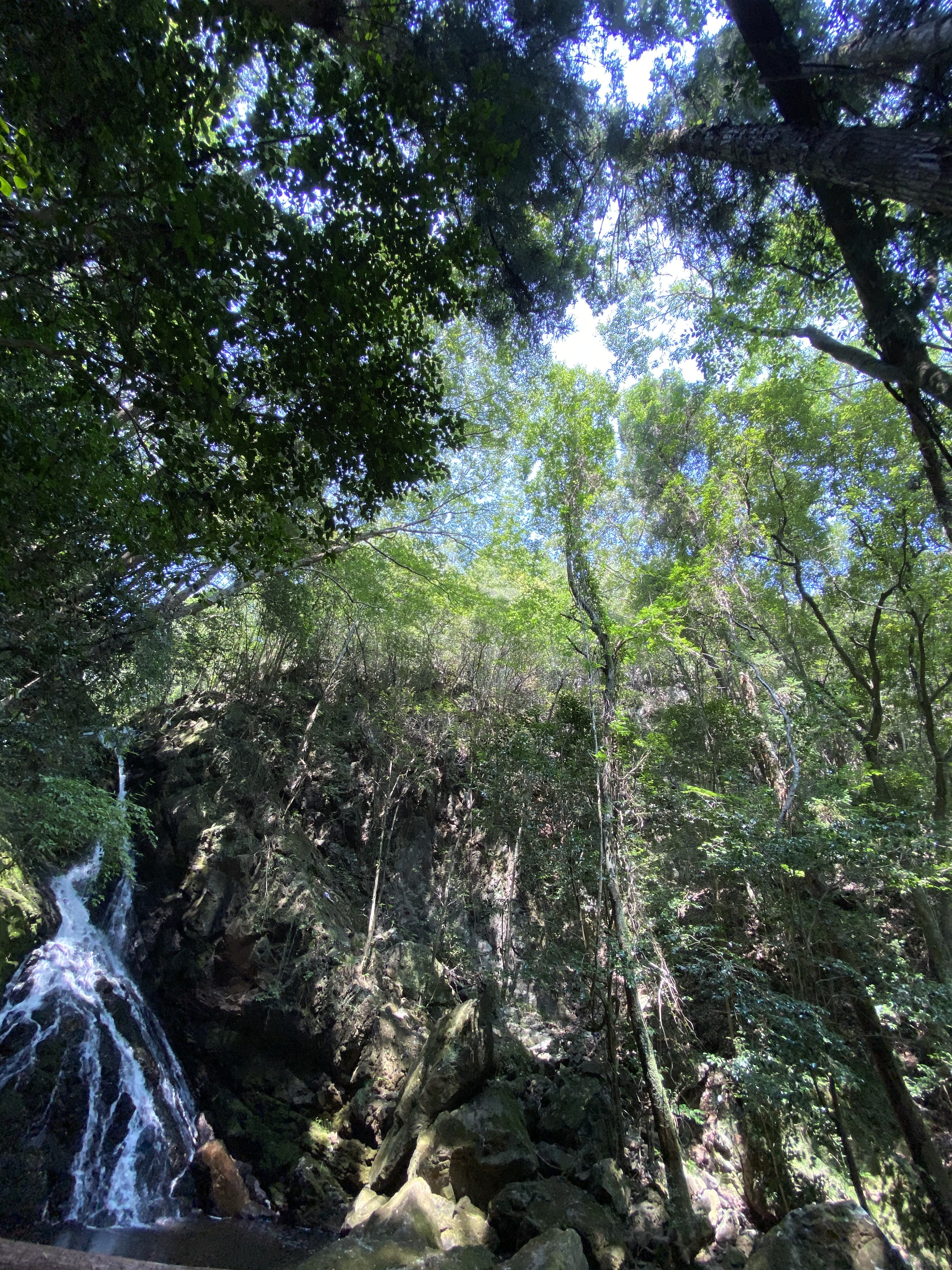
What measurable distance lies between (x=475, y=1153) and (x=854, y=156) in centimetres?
973

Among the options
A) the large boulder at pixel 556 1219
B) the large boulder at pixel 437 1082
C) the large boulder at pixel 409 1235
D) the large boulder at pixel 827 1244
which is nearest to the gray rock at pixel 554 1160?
the large boulder at pixel 556 1219

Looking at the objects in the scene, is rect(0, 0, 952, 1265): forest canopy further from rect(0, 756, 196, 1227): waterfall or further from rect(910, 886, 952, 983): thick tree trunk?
rect(0, 756, 196, 1227): waterfall

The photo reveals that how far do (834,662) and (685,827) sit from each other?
294 inches

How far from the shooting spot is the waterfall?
632cm

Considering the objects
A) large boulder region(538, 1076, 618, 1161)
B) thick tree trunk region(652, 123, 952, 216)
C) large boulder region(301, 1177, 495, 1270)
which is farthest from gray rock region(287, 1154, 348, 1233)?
thick tree trunk region(652, 123, 952, 216)

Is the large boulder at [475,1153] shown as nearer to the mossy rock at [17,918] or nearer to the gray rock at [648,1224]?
the gray rock at [648,1224]

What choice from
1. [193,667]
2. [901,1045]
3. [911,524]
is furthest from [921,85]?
[901,1045]

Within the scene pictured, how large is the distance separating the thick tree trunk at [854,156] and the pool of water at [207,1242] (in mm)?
10050

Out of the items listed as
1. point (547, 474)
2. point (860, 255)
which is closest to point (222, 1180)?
point (547, 474)

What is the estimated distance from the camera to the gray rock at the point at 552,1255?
4445 mm

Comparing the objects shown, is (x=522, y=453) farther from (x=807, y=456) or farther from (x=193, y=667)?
(x=193, y=667)

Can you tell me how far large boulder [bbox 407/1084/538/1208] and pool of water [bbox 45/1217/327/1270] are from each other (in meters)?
1.31

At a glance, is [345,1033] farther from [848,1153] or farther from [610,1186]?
[848,1153]

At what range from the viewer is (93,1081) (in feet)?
22.8
